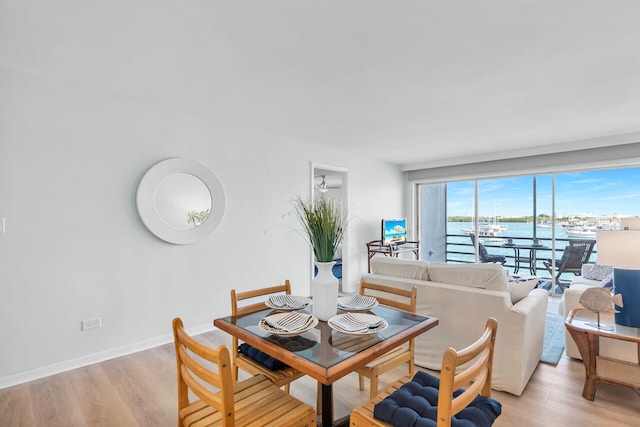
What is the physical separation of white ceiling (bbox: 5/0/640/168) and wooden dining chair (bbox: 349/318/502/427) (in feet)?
5.48

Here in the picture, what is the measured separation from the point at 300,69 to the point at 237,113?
4.05 ft

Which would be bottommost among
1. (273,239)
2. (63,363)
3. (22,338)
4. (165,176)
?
(63,363)

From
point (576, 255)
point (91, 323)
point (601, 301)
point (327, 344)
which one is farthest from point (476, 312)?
point (576, 255)

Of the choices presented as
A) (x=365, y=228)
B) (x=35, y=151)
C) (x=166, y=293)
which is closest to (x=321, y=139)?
(x=365, y=228)

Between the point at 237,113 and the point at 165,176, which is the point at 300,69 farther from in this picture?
the point at 165,176

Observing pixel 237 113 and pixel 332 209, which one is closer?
pixel 332 209

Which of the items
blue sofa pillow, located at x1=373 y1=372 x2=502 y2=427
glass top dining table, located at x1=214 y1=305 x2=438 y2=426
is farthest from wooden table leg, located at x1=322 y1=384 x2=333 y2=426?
blue sofa pillow, located at x1=373 y1=372 x2=502 y2=427

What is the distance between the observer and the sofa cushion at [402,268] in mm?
2781

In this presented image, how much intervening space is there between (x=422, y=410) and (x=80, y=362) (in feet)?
9.50

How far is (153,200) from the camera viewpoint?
312 cm

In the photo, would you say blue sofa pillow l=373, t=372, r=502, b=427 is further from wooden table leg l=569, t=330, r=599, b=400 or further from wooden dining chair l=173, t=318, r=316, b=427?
wooden table leg l=569, t=330, r=599, b=400

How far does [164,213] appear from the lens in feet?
10.6

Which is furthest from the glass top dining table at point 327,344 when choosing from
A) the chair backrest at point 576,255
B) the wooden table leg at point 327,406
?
the chair backrest at point 576,255

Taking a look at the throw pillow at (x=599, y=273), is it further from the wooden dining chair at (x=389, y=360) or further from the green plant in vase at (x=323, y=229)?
the green plant in vase at (x=323, y=229)
